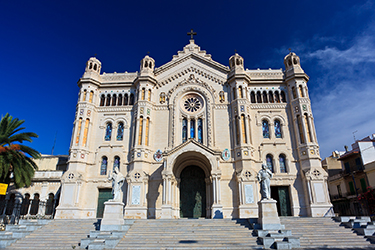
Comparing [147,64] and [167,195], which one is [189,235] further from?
[147,64]

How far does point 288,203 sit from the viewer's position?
23562 mm

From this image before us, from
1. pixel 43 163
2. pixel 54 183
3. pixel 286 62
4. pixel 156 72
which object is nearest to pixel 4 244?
pixel 54 183

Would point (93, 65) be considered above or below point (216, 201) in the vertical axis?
above

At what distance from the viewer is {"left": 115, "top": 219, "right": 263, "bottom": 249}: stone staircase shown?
43.5 feet

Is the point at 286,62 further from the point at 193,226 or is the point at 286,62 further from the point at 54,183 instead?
the point at 54,183

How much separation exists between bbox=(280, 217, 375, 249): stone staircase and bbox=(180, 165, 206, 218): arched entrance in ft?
28.2

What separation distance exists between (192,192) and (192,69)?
13829mm

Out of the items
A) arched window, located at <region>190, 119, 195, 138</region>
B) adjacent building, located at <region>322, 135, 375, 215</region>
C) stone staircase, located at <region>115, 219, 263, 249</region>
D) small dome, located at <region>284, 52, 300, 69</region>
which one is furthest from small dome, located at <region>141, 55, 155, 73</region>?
adjacent building, located at <region>322, 135, 375, 215</region>

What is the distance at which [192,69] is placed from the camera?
2919 cm

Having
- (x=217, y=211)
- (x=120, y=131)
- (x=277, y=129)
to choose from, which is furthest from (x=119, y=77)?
(x=277, y=129)

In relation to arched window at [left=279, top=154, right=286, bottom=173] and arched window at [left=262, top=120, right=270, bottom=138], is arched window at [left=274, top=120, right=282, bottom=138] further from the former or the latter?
Result: arched window at [left=279, top=154, right=286, bottom=173]

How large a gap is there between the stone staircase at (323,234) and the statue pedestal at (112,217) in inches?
433

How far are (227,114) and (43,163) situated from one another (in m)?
22.4

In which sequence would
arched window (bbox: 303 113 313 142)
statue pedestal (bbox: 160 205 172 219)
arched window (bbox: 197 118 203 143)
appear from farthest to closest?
arched window (bbox: 197 118 203 143) < arched window (bbox: 303 113 313 142) < statue pedestal (bbox: 160 205 172 219)
